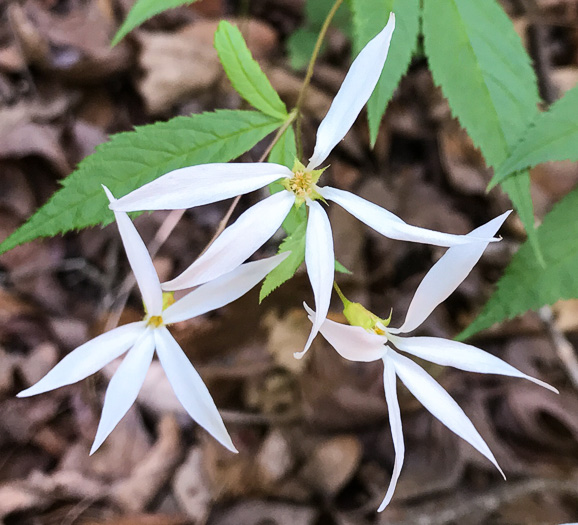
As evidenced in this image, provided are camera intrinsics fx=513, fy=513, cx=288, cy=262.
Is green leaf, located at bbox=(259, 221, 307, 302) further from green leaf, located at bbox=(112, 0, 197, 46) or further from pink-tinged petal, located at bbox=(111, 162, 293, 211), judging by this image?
green leaf, located at bbox=(112, 0, 197, 46)

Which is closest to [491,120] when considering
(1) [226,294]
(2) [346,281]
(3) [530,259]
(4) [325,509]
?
(3) [530,259]

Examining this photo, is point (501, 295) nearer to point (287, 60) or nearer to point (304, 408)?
point (304, 408)

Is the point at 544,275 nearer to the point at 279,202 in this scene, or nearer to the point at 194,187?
the point at 279,202

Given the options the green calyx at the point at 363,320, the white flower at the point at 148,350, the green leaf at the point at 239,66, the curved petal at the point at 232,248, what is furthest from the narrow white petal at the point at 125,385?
the green leaf at the point at 239,66

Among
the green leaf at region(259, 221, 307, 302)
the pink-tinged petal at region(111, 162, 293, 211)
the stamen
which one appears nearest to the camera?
the pink-tinged petal at region(111, 162, 293, 211)

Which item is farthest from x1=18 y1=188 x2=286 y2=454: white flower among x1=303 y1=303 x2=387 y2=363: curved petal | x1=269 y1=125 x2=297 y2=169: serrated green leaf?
x1=269 y1=125 x2=297 y2=169: serrated green leaf
